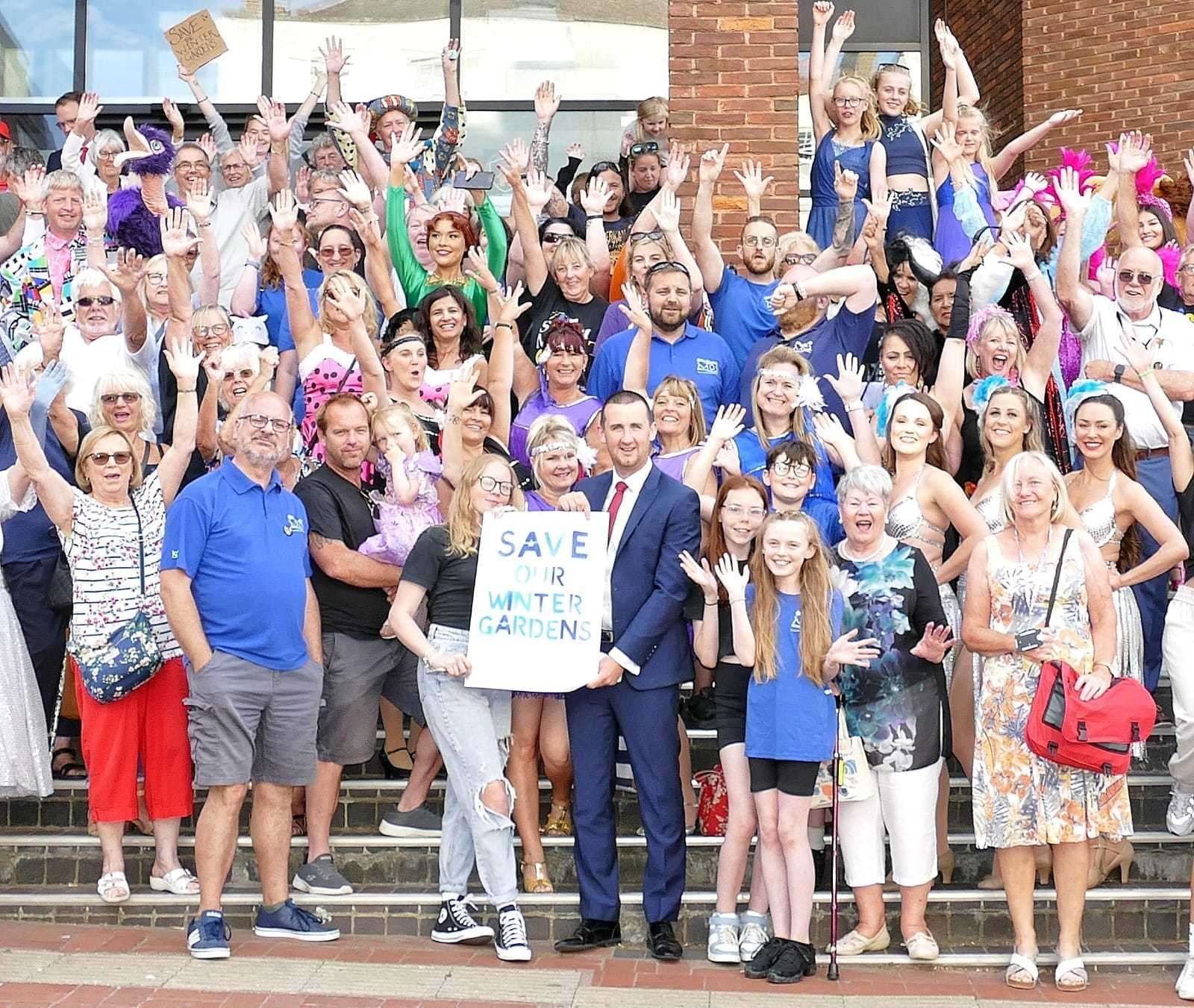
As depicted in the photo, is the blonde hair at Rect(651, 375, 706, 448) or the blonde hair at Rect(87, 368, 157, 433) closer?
the blonde hair at Rect(87, 368, 157, 433)

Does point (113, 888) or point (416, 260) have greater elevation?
point (416, 260)

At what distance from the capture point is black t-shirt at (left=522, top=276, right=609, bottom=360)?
340 inches

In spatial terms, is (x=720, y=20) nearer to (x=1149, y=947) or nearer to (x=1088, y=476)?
(x=1088, y=476)

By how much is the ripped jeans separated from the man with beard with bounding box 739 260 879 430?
219 centimetres

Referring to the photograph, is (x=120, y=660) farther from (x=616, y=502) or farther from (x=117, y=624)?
(x=616, y=502)

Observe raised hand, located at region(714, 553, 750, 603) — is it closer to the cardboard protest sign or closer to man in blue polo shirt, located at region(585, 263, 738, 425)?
man in blue polo shirt, located at region(585, 263, 738, 425)

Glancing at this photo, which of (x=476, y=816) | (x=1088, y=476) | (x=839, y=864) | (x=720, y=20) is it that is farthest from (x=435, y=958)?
(x=720, y=20)

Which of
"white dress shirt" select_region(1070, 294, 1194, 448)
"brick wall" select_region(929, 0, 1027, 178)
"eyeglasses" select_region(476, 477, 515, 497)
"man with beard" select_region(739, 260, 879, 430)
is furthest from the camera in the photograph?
"brick wall" select_region(929, 0, 1027, 178)

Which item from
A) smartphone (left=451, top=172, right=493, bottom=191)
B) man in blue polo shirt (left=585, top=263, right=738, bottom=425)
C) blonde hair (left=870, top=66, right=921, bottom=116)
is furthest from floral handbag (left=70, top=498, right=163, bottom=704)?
blonde hair (left=870, top=66, right=921, bottom=116)

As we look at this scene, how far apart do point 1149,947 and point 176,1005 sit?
4.00 metres

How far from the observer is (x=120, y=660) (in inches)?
258

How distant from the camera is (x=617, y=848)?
7051mm

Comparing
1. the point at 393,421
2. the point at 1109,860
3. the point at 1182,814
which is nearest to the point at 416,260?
the point at 393,421

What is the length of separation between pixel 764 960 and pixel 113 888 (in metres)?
2.80
